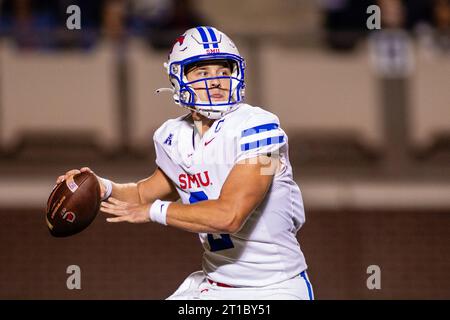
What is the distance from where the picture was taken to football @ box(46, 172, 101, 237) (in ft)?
16.7

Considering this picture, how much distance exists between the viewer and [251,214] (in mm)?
5012

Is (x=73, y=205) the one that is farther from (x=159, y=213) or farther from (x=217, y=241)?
(x=217, y=241)

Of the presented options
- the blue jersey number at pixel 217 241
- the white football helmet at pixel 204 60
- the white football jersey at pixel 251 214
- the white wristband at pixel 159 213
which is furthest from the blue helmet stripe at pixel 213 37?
the white wristband at pixel 159 213

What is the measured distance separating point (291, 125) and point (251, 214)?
3859 mm

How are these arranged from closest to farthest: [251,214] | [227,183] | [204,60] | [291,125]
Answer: [227,183] → [251,214] → [204,60] → [291,125]

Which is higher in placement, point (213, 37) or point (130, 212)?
point (213, 37)

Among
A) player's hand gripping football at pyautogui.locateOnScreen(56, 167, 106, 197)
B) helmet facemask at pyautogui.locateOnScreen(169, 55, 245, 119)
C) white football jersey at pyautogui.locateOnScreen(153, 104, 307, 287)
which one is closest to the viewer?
white football jersey at pyautogui.locateOnScreen(153, 104, 307, 287)

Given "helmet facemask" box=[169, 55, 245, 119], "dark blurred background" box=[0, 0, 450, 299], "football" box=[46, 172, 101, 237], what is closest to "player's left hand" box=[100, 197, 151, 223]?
"football" box=[46, 172, 101, 237]

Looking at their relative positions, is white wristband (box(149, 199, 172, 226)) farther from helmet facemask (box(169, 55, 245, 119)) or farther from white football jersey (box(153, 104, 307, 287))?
helmet facemask (box(169, 55, 245, 119))

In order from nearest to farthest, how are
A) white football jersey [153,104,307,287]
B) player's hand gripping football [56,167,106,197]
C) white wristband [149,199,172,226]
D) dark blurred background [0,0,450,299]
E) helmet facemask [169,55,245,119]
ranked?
white wristband [149,199,172,226], white football jersey [153,104,307,287], helmet facemask [169,55,245,119], player's hand gripping football [56,167,106,197], dark blurred background [0,0,450,299]

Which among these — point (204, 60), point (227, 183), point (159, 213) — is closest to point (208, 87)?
point (204, 60)

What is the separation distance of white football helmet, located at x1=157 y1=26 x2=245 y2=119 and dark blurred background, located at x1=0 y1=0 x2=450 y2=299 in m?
3.44

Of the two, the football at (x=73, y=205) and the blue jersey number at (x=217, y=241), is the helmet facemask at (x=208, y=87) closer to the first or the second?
the blue jersey number at (x=217, y=241)

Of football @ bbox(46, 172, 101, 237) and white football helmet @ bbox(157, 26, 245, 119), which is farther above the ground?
white football helmet @ bbox(157, 26, 245, 119)
